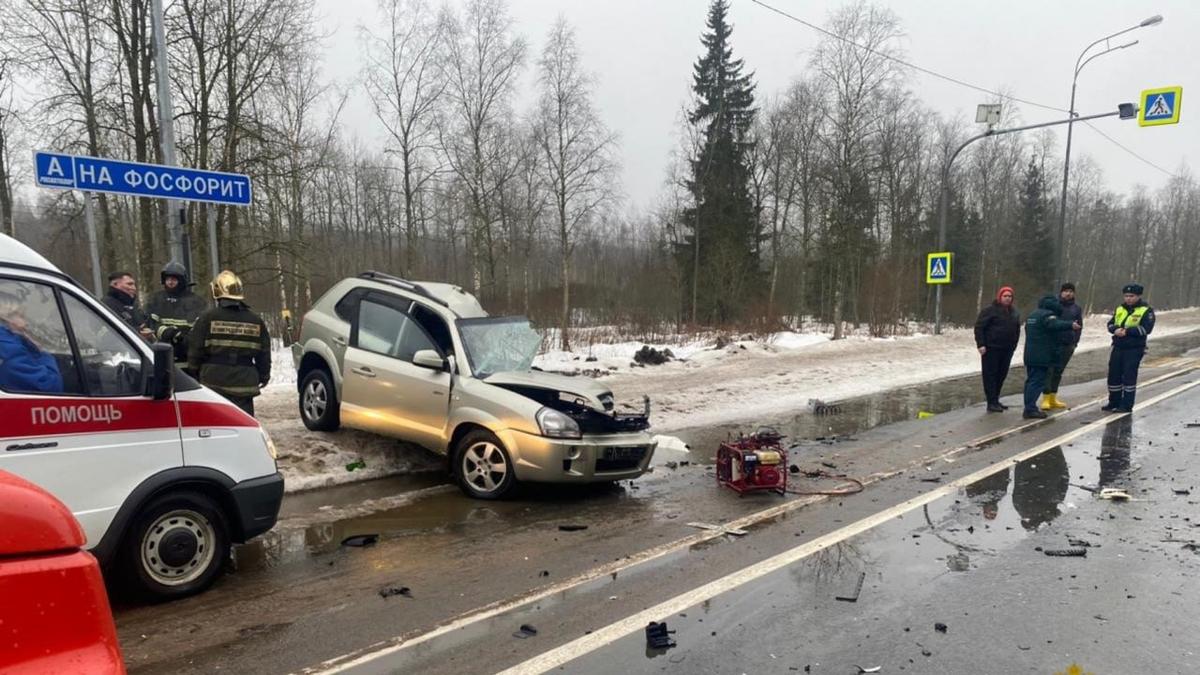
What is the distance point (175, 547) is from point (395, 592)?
4.55 feet

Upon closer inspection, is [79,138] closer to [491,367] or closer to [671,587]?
[491,367]

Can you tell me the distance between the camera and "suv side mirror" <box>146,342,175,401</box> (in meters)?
3.94

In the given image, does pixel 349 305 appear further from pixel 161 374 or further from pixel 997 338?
pixel 997 338

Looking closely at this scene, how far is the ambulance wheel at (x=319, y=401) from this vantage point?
7.97 m

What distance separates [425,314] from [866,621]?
5.10 meters

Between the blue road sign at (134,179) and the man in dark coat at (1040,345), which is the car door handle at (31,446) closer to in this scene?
the blue road sign at (134,179)

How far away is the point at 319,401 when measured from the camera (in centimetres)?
812

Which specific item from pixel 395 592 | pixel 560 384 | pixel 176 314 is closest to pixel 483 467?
pixel 560 384

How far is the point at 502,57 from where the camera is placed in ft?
93.0

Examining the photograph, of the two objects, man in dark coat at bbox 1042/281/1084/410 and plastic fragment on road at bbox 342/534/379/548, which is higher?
man in dark coat at bbox 1042/281/1084/410

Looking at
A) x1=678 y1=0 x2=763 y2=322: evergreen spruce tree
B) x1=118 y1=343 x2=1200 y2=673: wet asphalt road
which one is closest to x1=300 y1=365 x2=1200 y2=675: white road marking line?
x1=118 y1=343 x2=1200 y2=673: wet asphalt road

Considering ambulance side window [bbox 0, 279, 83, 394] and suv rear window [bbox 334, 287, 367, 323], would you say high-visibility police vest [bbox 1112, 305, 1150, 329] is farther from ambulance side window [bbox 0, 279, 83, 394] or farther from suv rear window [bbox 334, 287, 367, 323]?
ambulance side window [bbox 0, 279, 83, 394]

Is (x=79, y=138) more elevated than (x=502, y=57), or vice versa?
(x=502, y=57)

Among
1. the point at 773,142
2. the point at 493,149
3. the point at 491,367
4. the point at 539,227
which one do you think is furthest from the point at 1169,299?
the point at 491,367
